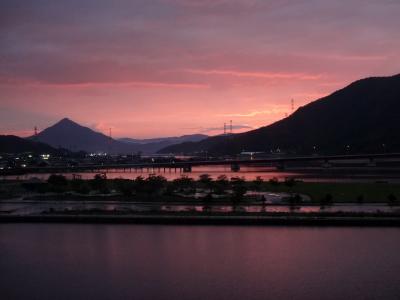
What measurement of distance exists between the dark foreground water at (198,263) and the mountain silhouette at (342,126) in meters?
33.4

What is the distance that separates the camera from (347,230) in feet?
26.0

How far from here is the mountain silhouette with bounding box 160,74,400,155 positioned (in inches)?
1749

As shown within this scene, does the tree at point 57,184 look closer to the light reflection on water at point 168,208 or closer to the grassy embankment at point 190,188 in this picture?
the grassy embankment at point 190,188

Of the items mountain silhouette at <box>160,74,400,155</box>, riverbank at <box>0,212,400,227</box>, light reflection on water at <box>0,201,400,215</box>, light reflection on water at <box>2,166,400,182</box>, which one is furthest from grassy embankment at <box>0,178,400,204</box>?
mountain silhouette at <box>160,74,400,155</box>

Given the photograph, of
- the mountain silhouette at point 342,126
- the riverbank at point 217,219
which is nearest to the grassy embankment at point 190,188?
the riverbank at point 217,219

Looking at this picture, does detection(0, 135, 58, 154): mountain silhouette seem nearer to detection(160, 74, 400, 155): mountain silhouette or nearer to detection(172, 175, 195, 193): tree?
detection(160, 74, 400, 155): mountain silhouette

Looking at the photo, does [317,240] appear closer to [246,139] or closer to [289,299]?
[289,299]

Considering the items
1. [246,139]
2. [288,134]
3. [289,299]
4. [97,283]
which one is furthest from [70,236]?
[246,139]

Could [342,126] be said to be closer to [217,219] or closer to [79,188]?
[79,188]

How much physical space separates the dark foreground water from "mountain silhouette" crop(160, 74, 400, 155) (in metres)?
33.4

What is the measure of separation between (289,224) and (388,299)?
3.63 m

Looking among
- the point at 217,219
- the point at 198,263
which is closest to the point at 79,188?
the point at 217,219

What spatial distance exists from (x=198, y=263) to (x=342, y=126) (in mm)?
47548

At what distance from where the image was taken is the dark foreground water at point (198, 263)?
17.0 ft
